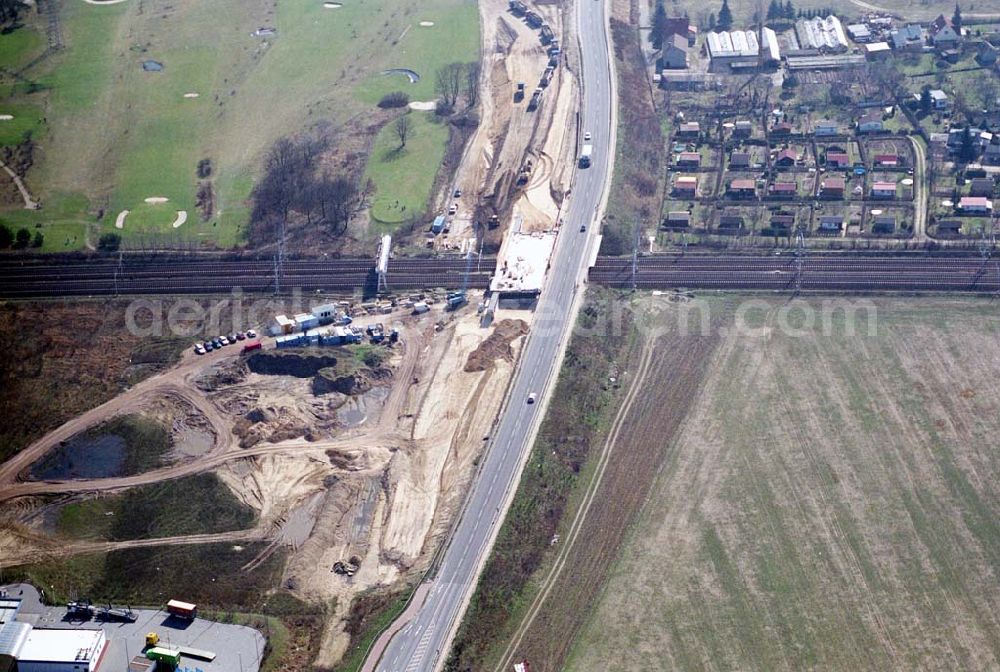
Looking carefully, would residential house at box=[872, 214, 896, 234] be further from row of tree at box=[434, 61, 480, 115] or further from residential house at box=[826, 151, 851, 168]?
row of tree at box=[434, 61, 480, 115]

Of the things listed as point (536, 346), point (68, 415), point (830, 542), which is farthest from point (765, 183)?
point (68, 415)

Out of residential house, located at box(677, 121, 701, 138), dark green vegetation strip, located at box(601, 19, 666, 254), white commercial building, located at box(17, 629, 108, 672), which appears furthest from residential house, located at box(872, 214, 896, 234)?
white commercial building, located at box(17, 629, 108, 672)

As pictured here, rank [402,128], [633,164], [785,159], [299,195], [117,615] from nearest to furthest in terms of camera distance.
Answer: [117,615] → [299,195] → [785,159] → [633,164] → [402,128]

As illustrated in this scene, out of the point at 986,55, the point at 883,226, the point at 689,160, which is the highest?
the point at 986,55

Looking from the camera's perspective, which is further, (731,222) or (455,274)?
(731,222)

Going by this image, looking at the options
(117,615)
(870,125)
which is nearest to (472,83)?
(870,125)

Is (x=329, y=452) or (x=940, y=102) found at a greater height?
(x=940, y=102)

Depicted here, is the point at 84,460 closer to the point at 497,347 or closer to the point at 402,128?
the point at 497,347
